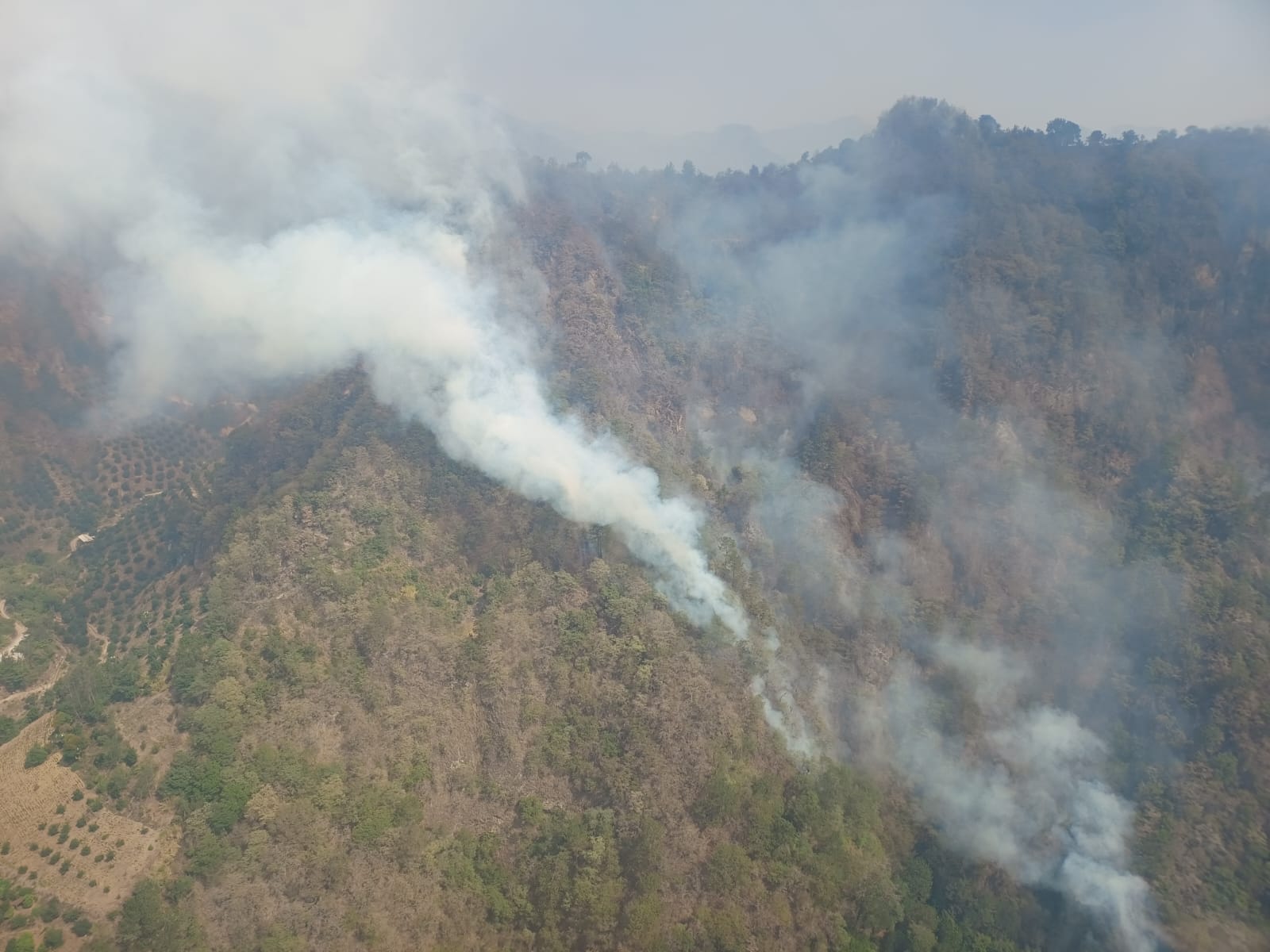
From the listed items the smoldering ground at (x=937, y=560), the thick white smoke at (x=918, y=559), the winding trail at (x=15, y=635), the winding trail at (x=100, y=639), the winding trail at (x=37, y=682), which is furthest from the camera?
the winding trail at (x=15, y=635)

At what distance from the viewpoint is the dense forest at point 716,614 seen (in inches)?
1436

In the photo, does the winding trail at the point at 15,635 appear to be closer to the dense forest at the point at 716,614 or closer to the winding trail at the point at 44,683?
the dense forest at the point at 716,614

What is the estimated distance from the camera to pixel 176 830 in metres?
34.8

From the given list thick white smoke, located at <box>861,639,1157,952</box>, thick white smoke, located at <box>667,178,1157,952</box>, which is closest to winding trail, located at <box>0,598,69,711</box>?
thick white smoke, located at <box>667,178,1157,952</box>

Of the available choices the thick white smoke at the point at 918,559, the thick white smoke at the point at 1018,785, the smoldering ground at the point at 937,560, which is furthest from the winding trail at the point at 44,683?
the thick white smoke at the point at 1018,785

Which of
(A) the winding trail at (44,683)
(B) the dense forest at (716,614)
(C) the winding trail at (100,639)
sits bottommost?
(A) the winding trail at (44,683)

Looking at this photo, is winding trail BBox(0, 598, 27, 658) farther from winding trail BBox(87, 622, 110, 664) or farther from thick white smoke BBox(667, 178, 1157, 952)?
thick white smoke BBox(667, 178, 1157, 952)

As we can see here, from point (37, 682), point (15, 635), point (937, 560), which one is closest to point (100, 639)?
point (37, 682)

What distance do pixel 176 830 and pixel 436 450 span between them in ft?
93.9

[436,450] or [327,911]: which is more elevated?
[436,450]

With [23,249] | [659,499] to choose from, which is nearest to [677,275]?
[659,499]

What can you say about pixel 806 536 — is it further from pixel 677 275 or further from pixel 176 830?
pixel 176 830

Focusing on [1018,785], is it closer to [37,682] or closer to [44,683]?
[44,683]

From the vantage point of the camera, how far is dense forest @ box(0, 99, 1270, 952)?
120ft
